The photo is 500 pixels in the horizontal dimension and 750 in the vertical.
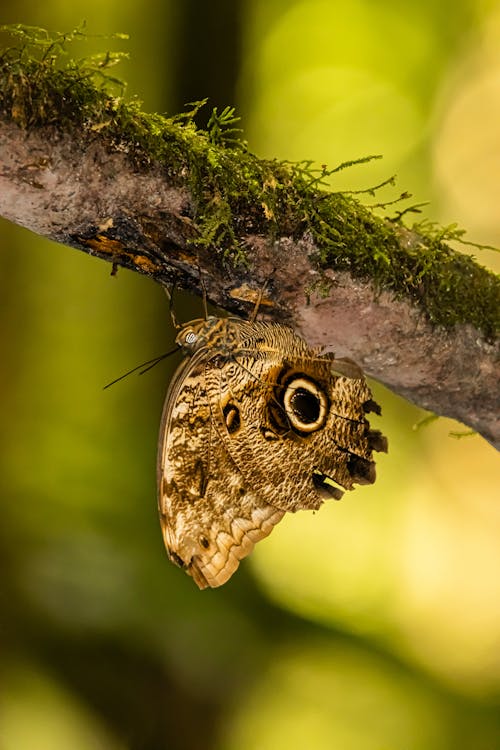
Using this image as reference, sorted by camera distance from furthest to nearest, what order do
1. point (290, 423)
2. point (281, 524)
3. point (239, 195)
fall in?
point (281, 524) < point (290, 423) < point (239, 195)

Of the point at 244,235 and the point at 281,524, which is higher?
the point at 281,524

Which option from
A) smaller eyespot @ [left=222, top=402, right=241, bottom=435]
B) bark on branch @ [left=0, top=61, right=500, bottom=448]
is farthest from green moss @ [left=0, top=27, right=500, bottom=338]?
smaller eyespot @ [left=222, top=402, right=241, bottom=435]

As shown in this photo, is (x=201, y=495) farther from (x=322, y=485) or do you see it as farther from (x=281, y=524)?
(x=281, y=524)

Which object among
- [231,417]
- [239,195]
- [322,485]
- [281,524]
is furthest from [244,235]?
[281,524]

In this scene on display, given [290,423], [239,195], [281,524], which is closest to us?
[239,195]

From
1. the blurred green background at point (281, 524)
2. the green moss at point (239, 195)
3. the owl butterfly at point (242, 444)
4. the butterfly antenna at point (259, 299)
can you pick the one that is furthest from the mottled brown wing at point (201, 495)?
the blurred green background at point (281, 524)

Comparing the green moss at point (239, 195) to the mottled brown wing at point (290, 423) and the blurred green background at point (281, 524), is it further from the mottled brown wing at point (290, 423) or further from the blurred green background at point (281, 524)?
the blurred green background at point (281, 524)

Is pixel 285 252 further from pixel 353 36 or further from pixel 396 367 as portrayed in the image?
pixel 353 36
